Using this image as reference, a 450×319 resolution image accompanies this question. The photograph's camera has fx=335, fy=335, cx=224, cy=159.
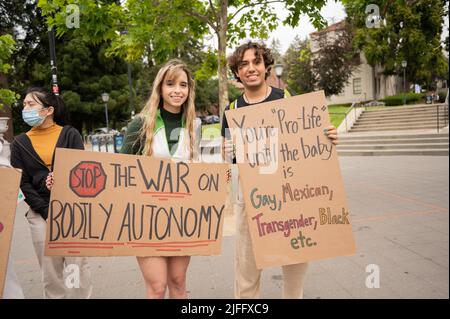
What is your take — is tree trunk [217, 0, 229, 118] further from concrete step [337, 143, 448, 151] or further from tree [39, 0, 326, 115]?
concrete step [337, 143, 448, 151]

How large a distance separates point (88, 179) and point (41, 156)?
643mm

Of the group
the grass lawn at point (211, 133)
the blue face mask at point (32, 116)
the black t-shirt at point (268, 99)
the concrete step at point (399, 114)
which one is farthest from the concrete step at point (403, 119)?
the blue face mask at point (32, 116)

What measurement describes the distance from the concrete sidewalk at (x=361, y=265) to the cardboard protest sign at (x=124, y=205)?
1.13m

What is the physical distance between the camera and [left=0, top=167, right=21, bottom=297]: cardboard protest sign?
177cm

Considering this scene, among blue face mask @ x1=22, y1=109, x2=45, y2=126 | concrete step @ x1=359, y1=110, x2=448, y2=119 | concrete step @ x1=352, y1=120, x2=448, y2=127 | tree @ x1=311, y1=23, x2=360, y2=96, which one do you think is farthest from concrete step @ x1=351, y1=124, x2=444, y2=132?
blue face mask @ x1=22, y1=109, x2=45, y2=126

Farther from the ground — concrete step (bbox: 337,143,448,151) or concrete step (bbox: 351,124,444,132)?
concrete step (bbox: 351,124,444,132)

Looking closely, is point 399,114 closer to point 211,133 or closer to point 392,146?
point 392,146

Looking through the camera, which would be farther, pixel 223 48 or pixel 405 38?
pixel 405 38

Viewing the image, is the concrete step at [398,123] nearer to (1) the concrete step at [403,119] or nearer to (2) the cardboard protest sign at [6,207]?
(1) the concrete step at [403,119]

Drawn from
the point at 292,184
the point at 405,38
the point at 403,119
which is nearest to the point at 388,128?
the point at 403,119

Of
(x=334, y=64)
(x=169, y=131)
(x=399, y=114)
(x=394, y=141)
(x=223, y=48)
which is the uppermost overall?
(x=334, y=64)

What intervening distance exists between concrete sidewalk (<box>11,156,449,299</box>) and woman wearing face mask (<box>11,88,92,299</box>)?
0.68 metres

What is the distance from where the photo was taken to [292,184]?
6.88 feet
